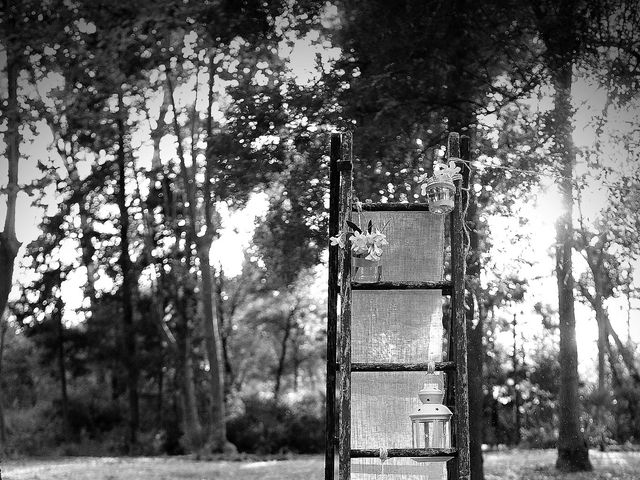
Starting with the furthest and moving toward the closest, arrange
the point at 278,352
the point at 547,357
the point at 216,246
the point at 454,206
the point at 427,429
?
the point at 278,352 < the point at 547,357 < the point at 216,246 < the point at 454,206 < the point at 427,429

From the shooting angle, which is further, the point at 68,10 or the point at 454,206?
the point at 68,10

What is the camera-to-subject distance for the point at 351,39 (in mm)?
8125

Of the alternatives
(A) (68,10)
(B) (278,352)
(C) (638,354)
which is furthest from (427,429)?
(B) (278,352)

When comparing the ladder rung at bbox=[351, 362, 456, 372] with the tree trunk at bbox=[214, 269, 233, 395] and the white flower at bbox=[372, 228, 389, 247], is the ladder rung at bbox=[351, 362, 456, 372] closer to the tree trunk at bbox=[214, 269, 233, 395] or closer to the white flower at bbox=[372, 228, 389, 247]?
the white flower at bbox=[372, 228, 389, 247]

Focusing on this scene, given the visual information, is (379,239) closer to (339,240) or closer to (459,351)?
(339,240)

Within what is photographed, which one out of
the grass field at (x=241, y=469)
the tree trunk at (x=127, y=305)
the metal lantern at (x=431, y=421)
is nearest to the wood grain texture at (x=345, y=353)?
the metal lantern at (x=431, y=421)

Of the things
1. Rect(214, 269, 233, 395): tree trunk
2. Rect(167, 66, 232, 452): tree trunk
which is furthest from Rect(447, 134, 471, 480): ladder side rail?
Rect(214, 269, 233, 395): tree trunk

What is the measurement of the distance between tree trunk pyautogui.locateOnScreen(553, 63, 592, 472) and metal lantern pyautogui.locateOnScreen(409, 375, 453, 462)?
5.52 meters

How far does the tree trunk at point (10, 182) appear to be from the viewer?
8312 mm

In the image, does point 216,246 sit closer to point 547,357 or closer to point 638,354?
point 547,357

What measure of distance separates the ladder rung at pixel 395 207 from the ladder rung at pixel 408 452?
1.01 meters

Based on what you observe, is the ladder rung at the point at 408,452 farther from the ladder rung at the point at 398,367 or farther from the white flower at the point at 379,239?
the white flower at the point at 379,239

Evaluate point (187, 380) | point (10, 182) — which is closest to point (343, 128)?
point (10, 182)

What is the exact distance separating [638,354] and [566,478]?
6.60m
